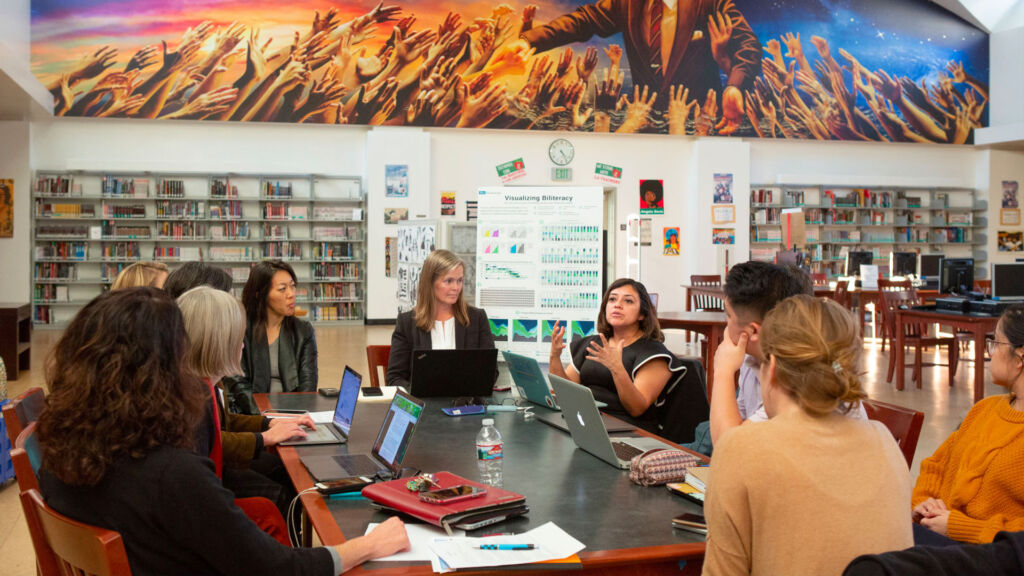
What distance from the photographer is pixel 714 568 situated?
1481 mm

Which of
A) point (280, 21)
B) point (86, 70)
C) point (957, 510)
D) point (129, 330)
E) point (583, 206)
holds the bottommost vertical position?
point (957, 510)

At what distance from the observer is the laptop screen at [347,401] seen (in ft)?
9.05

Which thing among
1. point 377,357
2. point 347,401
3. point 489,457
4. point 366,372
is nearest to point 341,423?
point 347,401

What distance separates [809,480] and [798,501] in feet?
0.14

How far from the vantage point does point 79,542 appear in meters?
1.43

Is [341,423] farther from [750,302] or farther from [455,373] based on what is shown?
[750,302]

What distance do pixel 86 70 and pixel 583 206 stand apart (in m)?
9.02

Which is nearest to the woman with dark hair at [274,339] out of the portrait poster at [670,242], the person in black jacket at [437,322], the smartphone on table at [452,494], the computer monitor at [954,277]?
the person in black jacket at [437,322]

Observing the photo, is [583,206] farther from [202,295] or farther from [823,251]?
[823,251]

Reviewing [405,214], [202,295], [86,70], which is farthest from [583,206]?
[86,70]

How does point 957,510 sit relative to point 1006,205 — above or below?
below

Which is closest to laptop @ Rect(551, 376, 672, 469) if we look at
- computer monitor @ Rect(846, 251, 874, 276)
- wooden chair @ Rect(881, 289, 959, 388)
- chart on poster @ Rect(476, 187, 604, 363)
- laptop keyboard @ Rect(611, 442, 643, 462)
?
laptop keyboard @ Rect(611, 442, 643, 462)

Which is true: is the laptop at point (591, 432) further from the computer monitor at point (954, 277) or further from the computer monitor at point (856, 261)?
the computer monitor at point (856, 261)

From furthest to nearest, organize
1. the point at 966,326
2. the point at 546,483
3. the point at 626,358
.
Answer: the point at 966,326 < the point at 626,358 < the point at 546,483
